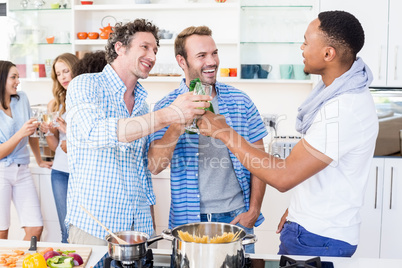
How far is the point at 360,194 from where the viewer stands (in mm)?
1635

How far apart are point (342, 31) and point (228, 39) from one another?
7.56 feet

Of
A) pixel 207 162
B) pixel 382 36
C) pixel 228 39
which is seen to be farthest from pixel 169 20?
pixel 207 162

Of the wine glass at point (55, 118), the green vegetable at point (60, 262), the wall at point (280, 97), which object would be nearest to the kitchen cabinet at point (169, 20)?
the wall at point (280, 97)

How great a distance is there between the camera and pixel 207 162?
203 cm

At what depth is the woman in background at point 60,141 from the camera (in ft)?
9.86

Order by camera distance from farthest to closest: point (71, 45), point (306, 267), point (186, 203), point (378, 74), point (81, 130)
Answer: point (71, 45) < point (378, 74) < point (186, 203) < point (81, 130) < point (306, 267)

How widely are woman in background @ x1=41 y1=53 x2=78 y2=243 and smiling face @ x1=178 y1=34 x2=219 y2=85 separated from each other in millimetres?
1198

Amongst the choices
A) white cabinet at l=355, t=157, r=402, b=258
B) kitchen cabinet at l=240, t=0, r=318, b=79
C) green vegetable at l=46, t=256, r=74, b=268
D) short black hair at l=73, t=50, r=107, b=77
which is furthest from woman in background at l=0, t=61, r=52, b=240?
white cabinet at l=355, t=157, r=402, b=258

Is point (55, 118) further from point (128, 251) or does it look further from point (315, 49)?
point (315, 49)

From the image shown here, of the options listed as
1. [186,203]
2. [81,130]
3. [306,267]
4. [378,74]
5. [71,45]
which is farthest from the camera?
[71,45]

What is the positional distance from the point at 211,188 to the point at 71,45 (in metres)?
2.56

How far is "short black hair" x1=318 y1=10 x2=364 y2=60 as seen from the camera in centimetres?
162

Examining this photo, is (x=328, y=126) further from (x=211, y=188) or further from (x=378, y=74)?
(x=378, y=74)

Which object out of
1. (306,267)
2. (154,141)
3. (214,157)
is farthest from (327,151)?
(154,141)
